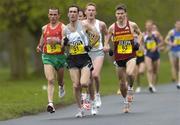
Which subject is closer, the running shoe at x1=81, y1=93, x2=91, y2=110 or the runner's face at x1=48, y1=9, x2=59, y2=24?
the running shoe at x1=81, y1=93, x2=91, y2=110

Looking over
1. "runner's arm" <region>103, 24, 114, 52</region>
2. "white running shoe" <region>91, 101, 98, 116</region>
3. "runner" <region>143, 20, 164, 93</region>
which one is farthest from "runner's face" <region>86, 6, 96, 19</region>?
"runner" <region>143, 20, 164, 93</region>

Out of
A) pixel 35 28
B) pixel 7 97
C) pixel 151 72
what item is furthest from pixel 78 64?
pixel 35 28

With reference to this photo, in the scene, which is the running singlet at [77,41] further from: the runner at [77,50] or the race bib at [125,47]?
the race bib at [125,47]

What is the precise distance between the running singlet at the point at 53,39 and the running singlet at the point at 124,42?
44.1 inches

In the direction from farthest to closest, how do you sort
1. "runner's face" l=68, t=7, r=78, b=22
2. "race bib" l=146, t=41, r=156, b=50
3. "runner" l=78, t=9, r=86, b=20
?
"race bib" l=146, t=41, r=156, b=50 → "runner" l=78, t=9, r=86, b=20 → "runner's face" l=68, t=7, r=78, b=22

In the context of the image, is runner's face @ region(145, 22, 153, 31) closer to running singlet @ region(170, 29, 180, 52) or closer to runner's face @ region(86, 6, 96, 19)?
running singlet @ region(170, 29, 180, 52)

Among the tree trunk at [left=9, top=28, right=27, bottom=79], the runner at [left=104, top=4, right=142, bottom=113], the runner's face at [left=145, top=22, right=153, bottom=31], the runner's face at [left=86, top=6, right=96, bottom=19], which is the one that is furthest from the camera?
the tree trunk at [left=9, top=28, right=27, bottom=79]

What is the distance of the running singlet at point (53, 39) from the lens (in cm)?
1574

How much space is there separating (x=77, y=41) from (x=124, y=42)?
49.4 inches

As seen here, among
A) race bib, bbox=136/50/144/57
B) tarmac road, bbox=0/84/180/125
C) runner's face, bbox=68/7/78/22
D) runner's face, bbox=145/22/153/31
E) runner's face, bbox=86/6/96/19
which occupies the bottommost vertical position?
tarmac road, bbox=0/84/180/125

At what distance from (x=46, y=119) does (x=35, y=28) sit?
24.3 meters

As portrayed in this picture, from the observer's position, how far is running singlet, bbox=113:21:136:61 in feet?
52.2

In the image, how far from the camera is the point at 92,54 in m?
16.5

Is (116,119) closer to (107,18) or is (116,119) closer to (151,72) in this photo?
(151,72)
